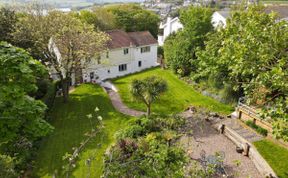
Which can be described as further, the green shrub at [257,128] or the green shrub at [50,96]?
the green shrub at [50,96]

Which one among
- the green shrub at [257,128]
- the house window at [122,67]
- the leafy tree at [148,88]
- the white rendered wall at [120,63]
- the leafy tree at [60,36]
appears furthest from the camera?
the house window at [122,67]

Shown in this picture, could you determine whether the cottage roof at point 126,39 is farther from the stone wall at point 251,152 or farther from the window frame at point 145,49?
the stone wall at point 251,152

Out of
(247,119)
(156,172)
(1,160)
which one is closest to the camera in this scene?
(156,172)

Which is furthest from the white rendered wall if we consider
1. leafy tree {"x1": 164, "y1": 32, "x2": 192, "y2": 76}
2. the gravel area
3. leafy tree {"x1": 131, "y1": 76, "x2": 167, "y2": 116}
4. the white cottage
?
the gravel area

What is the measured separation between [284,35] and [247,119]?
10.7 m

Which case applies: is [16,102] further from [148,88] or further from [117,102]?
[117,102]

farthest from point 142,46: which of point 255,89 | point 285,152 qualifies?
point 255,89

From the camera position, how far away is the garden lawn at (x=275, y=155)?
15.5 metres

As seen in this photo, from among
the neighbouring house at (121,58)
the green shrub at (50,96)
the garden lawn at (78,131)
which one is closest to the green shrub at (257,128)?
the garden lawn at (78,131)

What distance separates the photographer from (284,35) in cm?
1187

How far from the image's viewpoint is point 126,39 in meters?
38.0

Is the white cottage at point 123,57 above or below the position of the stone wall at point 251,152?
above

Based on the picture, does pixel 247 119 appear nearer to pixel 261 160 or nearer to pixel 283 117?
pixel 261 160

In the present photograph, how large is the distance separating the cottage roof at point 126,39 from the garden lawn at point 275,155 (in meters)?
23.3
